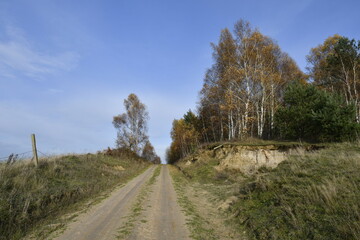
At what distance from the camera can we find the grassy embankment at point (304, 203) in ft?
17.1

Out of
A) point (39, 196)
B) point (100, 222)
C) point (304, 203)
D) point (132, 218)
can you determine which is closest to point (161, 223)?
point (132, 218)

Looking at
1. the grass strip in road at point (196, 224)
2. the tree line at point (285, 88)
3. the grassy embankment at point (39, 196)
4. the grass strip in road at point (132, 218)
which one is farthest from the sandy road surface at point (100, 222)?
the tree line at point (285, 88)

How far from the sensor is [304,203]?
652cm

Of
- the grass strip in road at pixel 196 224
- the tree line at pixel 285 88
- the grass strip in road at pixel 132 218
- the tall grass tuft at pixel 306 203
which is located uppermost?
the tree line at pixel 285 88

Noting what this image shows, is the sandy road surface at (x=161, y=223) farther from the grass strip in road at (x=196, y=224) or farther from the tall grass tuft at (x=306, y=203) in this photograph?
the tall grass tuft at (x=306, y=203)

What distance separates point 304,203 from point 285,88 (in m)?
22.2

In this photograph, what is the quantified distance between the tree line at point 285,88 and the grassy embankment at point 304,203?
8954 mm

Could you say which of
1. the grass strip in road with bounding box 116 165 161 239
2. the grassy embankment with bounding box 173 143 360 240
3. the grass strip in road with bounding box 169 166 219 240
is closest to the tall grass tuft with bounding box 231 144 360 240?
the grassy embankment with bounding box 173 143 360 240

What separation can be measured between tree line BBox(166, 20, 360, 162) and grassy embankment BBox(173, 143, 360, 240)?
29.4ft

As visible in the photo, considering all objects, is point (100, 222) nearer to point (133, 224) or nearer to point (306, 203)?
Answer: point (133, 224)

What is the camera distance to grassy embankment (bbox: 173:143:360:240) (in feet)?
17.1

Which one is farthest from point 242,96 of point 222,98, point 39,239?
point 39,239

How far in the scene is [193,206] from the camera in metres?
10.2

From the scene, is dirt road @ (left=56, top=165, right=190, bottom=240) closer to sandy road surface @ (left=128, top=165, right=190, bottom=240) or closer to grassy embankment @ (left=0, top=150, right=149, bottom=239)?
sandy road surface @ (left=128, top=165, right=190, bottom=240)
